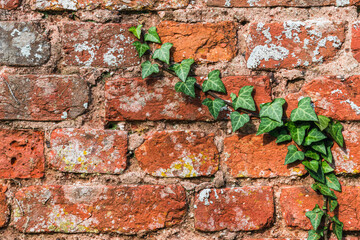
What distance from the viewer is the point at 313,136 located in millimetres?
735

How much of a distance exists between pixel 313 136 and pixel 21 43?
803 mm

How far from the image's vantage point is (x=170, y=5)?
0.77m

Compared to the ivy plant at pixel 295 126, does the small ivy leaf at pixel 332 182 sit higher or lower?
lower

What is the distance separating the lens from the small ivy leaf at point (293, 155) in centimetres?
73

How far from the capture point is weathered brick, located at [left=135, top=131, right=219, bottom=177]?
755 millimetres

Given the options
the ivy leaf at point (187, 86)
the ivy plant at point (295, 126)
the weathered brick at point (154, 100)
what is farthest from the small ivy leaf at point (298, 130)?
the ivy leaf at point (187, 86)

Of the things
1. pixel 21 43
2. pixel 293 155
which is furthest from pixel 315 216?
pixel 21 43

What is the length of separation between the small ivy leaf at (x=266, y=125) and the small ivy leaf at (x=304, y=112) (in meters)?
0.05

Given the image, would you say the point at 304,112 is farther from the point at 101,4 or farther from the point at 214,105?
the point at 101,4

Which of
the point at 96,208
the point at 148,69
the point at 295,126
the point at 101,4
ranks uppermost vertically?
the point at 101,4

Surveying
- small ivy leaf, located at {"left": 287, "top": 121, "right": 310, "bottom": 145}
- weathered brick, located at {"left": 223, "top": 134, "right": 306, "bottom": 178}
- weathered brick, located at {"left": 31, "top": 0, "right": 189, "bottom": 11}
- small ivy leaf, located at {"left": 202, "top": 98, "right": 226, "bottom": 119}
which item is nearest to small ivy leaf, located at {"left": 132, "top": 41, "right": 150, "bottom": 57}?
weathered brick, located at {"left": 31, "top": 0, "right": 189, "bottom": 11}

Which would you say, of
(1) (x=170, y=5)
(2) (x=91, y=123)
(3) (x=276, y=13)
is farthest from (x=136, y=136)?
(3) (x=276, y=13)

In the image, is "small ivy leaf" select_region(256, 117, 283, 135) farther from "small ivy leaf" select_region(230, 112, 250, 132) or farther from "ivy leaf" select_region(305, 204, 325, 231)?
"ivy leaf" select_region(305, 204, 325, 231)

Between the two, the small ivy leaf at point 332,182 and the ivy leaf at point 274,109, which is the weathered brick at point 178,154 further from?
the small ivy leaf at point 332,182
